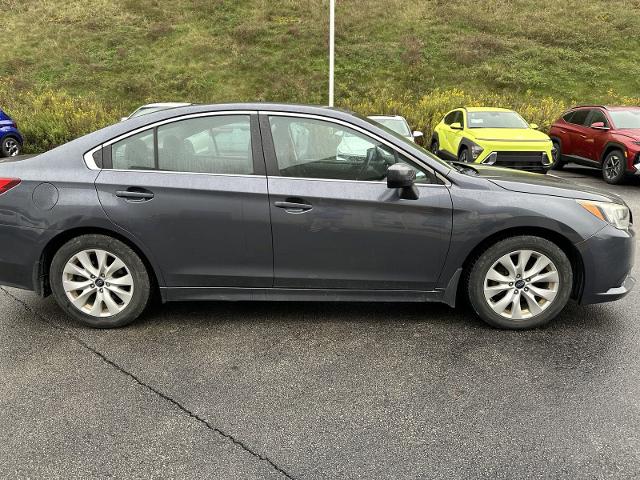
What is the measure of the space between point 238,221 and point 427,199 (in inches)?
50.7

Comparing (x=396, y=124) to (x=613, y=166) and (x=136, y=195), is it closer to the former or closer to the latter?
(x=613, y=166)

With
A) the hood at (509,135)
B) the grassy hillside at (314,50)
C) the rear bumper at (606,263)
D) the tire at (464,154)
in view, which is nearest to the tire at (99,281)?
the rear bumper at (606,263)

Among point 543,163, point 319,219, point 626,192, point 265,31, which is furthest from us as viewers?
point 265,31

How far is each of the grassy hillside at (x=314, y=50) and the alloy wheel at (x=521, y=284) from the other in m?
16.5

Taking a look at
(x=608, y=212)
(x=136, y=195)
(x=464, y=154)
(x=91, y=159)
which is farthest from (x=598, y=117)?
(x=91, y=159)

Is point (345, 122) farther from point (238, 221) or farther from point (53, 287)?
point (53, 287)

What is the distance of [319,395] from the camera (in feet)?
9.48

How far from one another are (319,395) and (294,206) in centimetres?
125

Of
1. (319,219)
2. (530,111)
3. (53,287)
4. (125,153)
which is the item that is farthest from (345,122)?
(530,111)

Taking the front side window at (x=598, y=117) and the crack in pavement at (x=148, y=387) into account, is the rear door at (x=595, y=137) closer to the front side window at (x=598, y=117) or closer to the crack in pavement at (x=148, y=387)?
the front side window at (x=598, y=117)

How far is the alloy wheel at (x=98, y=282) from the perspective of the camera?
3.64 metres

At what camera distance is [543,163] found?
10844 mm

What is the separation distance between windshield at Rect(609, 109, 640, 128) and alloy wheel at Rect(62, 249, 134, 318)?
11.0 metres

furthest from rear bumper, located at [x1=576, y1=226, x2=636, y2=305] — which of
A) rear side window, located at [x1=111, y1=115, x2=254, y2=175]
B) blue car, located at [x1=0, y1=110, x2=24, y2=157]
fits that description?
blue car, located at [x1=0, y1=110, x2=24, y2=157]
